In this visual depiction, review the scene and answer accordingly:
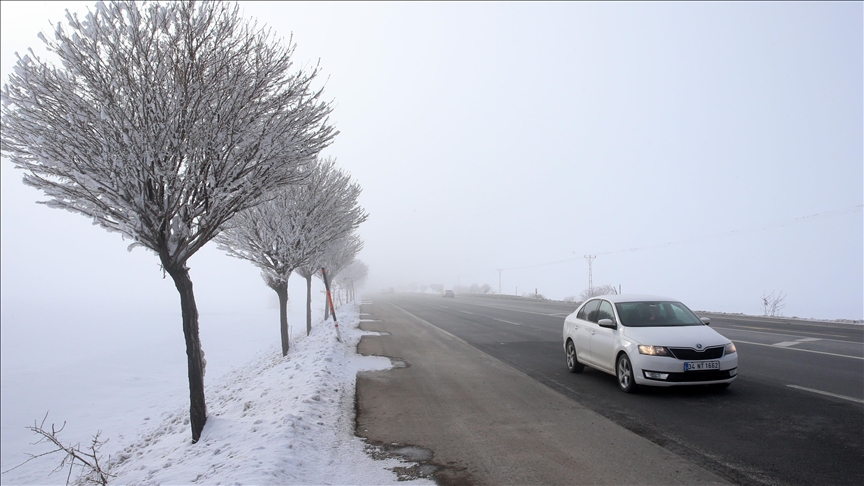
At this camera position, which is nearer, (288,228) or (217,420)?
(217,420)

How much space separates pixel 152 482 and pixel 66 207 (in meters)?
3.53

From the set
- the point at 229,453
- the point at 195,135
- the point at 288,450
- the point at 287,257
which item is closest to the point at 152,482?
the point at 229,453

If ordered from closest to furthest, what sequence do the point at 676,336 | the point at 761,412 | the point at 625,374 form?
the point at 761,412 < the point at 676,336 < the point at 625,374

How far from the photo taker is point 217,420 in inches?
277

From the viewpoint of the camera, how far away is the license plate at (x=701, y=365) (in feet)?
22.8

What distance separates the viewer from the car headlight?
7.07 metres

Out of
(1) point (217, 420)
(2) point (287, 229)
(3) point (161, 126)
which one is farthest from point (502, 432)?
(2) point (287, 229)

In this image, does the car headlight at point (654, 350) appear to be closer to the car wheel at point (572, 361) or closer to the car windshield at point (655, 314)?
the car windshield at point (655, 314)

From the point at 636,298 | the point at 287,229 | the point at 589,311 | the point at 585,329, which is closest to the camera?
the point at 636,298

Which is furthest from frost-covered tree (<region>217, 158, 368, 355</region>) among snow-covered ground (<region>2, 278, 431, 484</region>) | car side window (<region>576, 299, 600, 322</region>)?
car side window (<region>576, 299, 600, 322</region>)

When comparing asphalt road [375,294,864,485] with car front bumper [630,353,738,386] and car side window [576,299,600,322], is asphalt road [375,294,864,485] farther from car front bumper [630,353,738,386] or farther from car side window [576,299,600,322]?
car side window [576,299,600,322]

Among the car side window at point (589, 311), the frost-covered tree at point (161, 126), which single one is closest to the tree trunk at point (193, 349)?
the frost-covered tree at point (161, 126)

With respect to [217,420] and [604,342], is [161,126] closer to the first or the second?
[217,420]

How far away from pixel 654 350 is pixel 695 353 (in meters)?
0.56
